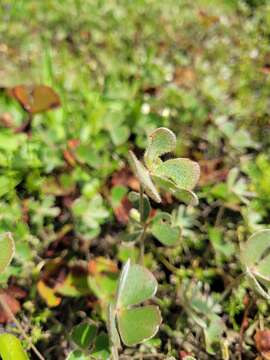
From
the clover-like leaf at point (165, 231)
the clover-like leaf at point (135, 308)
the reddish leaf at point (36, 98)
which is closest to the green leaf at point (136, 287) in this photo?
the clover-like leaf at point (135, 308)

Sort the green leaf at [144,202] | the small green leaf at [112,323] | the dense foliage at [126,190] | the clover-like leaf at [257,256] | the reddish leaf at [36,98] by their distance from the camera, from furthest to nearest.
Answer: the reddish leaf at [36,98]
the dense foliage at [126,190]
the green leaf at [144,202]
the clover-like leaf at [257,256]
the small green leaf at [112,323]

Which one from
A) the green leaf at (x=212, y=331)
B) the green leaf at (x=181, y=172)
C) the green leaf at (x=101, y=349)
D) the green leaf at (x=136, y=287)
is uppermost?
the green leaf at (x=181, y=172)

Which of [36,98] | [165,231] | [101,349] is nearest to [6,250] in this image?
[101,349]

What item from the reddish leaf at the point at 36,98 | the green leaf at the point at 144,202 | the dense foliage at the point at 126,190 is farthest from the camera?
the reddish leaf at the point at 36,98

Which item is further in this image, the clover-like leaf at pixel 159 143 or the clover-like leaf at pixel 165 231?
the clover-like leaf at pixel 165 231

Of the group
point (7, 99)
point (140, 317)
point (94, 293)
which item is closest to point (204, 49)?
point (7, 99)

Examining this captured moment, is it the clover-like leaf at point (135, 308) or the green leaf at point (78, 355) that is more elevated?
the clover-like leaf at point (135, 308)

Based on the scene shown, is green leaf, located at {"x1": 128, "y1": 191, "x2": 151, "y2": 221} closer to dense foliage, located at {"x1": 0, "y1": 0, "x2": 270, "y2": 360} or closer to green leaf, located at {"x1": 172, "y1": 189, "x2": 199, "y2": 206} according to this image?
dense foliage, located at {"x1": 0, "y1": 0, "x2": 270, "y2": 360}

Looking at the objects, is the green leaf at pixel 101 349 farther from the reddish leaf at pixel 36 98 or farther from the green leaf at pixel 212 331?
the reddish leaf at pixel 36 98
